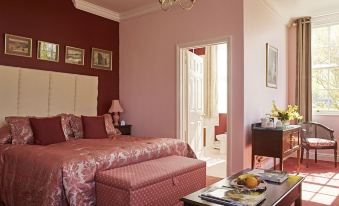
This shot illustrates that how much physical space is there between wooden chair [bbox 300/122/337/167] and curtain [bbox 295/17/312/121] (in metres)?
0.23

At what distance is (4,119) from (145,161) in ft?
7.05

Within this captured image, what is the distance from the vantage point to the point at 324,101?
18.4ft

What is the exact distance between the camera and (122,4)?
495 centimetres

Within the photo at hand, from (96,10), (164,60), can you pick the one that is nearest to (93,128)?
(164,60)

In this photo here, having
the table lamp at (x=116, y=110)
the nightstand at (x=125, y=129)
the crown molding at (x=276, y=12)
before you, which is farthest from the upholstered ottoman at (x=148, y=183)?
the crown molding at (x=276, y=12)

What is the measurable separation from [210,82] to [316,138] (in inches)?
114

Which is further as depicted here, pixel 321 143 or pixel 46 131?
pixel 321 143

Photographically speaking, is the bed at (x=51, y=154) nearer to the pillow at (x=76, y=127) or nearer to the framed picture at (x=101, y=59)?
the pillow at (x=76, y=127)

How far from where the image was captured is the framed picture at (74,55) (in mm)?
4571

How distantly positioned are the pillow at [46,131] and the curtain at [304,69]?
4.73 metres

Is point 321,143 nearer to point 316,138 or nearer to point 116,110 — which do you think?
point 316,138

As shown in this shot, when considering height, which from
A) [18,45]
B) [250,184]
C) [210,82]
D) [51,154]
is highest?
[18,45]

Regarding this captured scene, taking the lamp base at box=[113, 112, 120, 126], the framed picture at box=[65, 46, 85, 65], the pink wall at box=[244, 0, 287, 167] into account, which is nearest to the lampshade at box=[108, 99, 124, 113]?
the lamp base at box=[113, 112, 120, 126]

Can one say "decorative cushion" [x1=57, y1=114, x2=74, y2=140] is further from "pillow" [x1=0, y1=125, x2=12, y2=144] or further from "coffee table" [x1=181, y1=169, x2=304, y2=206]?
"coffee table" [x1=181, y1=169, x2=304, y2=206]
